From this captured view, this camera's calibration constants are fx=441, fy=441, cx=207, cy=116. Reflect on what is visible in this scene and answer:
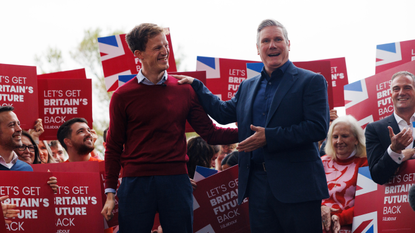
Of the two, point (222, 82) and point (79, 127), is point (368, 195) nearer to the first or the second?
point (222, 82)

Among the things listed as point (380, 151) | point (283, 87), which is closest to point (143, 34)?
point (283, 87)

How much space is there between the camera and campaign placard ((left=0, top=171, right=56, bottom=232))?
337cm

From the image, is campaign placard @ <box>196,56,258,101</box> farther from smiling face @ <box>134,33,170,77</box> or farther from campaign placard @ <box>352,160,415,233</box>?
smiling face @ <box>134,33,170,77</box>

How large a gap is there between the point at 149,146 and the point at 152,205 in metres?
0.37

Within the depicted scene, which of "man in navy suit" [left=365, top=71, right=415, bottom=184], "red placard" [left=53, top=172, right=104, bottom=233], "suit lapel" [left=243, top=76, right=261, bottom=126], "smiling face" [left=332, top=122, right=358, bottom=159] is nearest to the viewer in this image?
"suit lapel" [left=243, top=76, right=261, bottom=126]

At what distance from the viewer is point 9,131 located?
395cm

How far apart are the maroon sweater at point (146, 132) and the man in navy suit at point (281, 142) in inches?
16.9

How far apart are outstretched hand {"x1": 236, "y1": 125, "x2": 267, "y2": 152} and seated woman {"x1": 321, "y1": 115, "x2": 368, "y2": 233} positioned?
1.38 meters

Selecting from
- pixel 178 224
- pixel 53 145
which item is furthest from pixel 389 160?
pixel 53 145

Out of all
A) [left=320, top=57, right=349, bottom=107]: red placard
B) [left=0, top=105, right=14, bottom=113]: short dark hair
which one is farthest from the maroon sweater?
[left=320, top=57, right=349, bottom=107]: red placard

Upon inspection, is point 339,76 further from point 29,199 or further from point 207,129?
point 29,199

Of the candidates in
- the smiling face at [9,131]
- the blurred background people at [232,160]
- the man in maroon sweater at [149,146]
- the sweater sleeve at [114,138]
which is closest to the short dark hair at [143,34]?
the man in maroon sweater at [149,146]

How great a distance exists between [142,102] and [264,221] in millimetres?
1077

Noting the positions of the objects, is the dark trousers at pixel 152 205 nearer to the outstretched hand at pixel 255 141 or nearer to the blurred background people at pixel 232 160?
the outstretched hand at pixel 255 141
